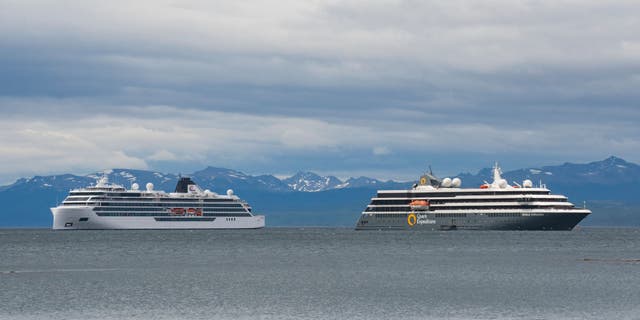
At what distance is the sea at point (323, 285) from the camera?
220 feet

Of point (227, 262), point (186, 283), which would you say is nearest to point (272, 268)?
point (227, 262)

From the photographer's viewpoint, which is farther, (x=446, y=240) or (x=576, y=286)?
(x=446, y=240)

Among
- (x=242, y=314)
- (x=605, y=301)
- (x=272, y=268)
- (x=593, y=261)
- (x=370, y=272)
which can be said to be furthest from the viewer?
(x=593, y=261)

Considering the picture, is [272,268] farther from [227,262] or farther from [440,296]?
[440,296]

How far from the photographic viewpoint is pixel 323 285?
88312mm

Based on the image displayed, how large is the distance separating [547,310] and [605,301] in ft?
26.0

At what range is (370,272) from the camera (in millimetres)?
102875

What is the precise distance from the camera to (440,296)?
7750cm

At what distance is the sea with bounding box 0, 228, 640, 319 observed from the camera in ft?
220

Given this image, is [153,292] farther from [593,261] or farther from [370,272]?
[593,261]

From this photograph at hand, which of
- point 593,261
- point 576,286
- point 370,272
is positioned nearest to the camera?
point 576,286

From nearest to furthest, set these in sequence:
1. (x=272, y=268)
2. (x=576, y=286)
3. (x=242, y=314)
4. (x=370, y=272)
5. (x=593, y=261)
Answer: (x=242, y=314) → (x=576, y=286) → (x=370, y=272) → (x=272, y=268) → (x=593, y=261)

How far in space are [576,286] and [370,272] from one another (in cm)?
2437

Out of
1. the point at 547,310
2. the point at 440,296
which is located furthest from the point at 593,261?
the point at 547,310
